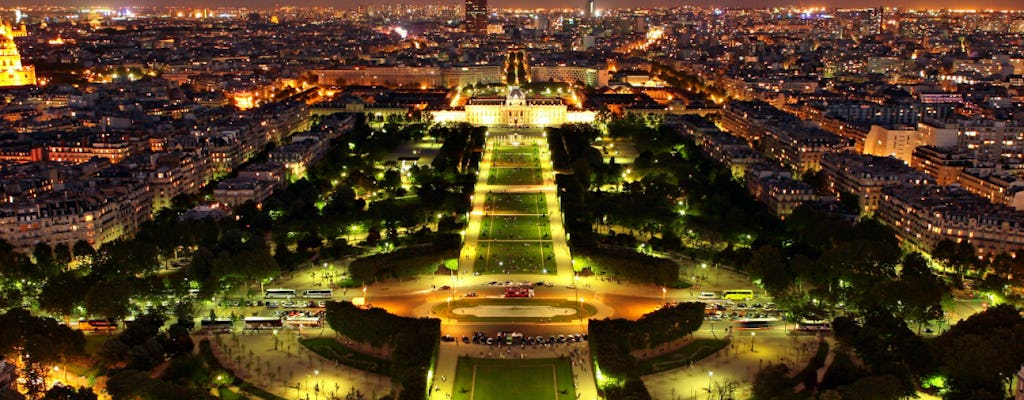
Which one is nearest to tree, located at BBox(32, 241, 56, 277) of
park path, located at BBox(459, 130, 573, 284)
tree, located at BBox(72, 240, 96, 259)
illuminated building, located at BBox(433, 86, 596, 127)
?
tree, located at BBox(72, 240, 96, 259)

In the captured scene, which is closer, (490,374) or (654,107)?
(490,374)

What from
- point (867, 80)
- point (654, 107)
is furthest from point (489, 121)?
point (867, 80)

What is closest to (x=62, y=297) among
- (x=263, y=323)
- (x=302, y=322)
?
(x=263, y=323)

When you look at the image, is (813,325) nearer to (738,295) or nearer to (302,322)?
(738,295)

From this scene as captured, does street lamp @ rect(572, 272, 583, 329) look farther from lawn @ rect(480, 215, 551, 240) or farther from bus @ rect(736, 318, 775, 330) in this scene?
lawn @ rect(480, 215, 551, 240)

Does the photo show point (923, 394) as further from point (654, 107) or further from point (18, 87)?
point (18, 87)

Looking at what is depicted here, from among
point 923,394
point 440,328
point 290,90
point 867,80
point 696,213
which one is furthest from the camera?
point 290,90
